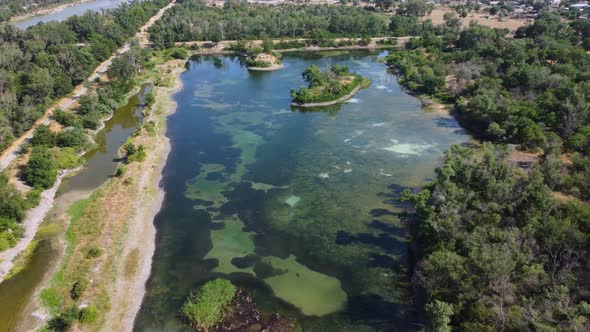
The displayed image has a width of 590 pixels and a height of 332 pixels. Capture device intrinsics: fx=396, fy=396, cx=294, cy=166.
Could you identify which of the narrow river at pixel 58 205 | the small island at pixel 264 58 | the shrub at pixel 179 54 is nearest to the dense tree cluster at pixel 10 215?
the narrow river at pixel 58 205

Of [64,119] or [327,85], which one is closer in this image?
[64,119]

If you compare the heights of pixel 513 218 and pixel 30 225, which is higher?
pixel 513 218

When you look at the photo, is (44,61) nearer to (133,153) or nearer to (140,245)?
(133,153)

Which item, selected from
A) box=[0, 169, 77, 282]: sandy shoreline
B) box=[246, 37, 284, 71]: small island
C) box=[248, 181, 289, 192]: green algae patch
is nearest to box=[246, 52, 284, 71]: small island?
box=[246, 37, 284, 71]: small island

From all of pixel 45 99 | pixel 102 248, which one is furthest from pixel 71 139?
pixel 102 248

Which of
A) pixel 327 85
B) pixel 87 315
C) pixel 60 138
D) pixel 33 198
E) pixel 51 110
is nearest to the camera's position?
pixel 87 315

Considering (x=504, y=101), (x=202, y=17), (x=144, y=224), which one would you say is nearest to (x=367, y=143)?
(x=504, y=101)

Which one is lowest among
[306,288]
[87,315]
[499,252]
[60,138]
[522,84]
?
[306,288]

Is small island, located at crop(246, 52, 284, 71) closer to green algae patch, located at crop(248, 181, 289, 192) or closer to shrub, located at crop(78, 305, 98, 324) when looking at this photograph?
green algae patch, located at crop(248, 181, 289, 192)
